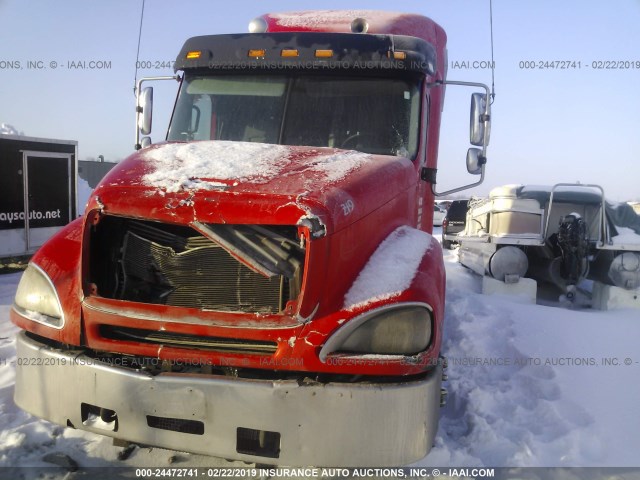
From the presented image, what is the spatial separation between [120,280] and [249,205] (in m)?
0.92

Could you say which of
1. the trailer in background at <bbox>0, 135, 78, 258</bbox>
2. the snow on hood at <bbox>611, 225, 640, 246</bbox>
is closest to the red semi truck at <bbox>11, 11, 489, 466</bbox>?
the snow on hood at <bbox>611, 225, 640, 246</bbox>

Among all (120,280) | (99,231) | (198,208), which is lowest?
(120,280)

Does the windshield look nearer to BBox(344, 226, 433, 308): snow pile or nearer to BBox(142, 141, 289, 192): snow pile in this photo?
BBox(142, 141, 289, 192): snow pile

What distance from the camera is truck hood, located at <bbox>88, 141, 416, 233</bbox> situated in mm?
2344

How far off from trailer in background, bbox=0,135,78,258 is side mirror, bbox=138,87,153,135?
210 inches

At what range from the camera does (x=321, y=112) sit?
4039 millimetres

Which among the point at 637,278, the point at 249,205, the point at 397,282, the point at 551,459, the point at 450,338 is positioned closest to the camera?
the point at 249,205

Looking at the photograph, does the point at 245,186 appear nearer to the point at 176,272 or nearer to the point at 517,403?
the point at 176,272

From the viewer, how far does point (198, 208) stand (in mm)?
2355

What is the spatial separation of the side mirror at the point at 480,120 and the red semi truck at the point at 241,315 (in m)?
1.87

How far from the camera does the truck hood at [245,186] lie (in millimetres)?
2344

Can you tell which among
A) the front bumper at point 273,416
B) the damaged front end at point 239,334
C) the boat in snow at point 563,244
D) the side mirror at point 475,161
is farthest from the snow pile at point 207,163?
the boat in snow at point 563,244

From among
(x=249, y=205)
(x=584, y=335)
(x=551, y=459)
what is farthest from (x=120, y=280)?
(x=584, y=335)

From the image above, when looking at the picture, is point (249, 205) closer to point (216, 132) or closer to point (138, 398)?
point (138, 398)
